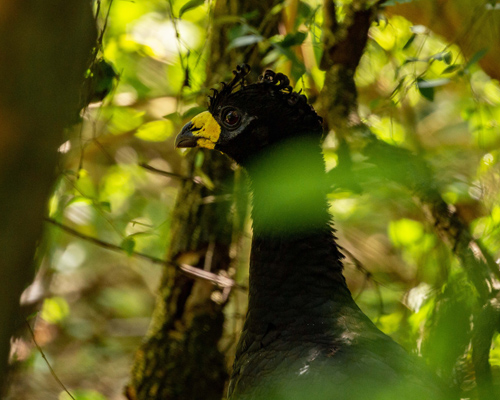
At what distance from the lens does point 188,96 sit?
364cm

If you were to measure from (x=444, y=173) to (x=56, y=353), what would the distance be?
513cm

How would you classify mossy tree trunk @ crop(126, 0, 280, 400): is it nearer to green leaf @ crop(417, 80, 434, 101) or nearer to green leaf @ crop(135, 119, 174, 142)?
green leaf @ crop(135, 119, 174, 142)

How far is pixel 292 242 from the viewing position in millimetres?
2881

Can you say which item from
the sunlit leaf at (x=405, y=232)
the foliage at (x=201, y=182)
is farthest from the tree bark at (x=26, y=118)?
the sunlit leaf at (x=405, y=232)

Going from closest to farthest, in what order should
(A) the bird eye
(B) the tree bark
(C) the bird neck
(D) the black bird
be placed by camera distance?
(B) the tree bark → (D) the black bird → (C) the bird neck → (A) the bird eye

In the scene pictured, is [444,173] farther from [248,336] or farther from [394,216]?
[394,216]

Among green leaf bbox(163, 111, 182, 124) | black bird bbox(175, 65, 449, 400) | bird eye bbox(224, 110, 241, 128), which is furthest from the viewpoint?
green leaf bbox(163, 111, 182, 124)

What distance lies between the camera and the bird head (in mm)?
3033

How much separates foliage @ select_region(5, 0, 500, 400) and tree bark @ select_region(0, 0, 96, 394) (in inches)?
53.6

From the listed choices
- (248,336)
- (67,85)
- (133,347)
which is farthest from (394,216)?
(67,85)

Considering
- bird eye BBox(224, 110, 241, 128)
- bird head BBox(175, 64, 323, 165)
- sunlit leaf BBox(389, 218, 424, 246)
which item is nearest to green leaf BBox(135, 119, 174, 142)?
bird head BBox(175, 64, 323, 165)

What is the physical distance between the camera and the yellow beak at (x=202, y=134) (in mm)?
3170

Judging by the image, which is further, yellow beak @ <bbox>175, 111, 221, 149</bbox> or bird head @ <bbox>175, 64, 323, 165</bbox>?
yellow beak @ <bbox>175, 111, 221, 149</bbox>

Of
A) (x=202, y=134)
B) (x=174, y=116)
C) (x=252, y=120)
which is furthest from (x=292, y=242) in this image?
(x=174, y=116)
